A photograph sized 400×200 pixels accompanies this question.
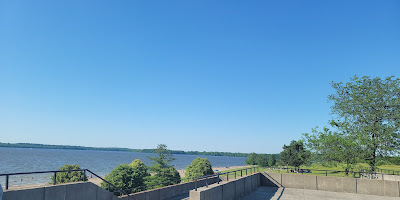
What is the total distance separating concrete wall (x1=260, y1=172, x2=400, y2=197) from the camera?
51.8 feet

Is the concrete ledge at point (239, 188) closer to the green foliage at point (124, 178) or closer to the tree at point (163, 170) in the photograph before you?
the green foliage at point (124, 178)

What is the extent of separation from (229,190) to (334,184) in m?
8.88

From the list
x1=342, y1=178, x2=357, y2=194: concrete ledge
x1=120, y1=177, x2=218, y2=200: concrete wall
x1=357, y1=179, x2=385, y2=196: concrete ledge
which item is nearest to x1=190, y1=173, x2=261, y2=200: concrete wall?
x1=120, y1=177, x2=218, y2=200: concrete wall

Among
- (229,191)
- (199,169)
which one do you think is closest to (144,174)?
(199,169)

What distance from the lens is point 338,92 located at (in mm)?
27953

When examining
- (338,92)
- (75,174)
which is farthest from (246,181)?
(75,174)

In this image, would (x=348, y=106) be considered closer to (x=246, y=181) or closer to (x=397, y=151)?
(x=397, y=151)

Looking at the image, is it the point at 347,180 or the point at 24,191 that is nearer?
the point at 24,191

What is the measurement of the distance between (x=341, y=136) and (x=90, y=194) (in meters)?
24.4

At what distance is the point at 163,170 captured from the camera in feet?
131

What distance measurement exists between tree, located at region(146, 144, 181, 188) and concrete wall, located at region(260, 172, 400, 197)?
18643 millimetres

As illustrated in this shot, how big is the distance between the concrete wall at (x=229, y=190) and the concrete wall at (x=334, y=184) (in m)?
1.59

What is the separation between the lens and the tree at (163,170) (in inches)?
1449

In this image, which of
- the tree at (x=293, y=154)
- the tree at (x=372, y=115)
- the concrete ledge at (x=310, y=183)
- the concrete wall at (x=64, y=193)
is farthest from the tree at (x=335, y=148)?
the tree at (x=293, y=154)
